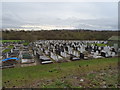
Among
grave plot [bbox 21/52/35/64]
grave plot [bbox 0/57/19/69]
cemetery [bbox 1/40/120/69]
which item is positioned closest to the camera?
grave plot [bbox 0/57/19/69]

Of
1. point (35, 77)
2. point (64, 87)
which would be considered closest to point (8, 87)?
point (35, 77)

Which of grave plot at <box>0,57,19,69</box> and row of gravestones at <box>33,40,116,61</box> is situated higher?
row of gravestones at <box>33,40,116,61</box>

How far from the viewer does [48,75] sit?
7688mm

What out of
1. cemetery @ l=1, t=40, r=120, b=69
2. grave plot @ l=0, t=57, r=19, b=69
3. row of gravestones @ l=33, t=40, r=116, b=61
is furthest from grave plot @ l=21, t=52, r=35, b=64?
row of gravestones @ l=33, t=40, r=116, b=61

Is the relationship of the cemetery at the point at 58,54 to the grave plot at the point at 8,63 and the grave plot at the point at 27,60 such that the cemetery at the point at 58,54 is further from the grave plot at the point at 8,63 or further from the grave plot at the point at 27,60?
the grave plot at the point at 8,63

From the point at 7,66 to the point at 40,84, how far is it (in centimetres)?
592

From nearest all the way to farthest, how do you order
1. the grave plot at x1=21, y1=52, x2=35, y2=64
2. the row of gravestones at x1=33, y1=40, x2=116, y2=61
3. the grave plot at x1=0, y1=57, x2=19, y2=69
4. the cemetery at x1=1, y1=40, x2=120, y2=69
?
the grave plot at x1=0, y1=57, x2=19, y2=69
the grave plot at x1=21, y1=52, x2=35, y2=64
the cemetery at x1=1, y1=40, x2=120, y2=69
the row of gravestones at x1=33, y1=40, x2=116, y2=61

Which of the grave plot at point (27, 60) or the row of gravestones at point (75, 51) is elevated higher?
the row of gravestones at point (75, 51)

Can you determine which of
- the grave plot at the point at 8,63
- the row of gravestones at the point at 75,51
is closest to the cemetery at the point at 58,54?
the row of gravestones at the point at 75,51

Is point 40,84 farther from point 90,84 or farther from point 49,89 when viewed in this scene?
point 90,84

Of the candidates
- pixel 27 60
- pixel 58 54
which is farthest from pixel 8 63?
pixel 58 54

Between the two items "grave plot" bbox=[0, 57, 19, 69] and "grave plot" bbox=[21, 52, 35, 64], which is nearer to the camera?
"grave plot" bbox=[0, 57, 19, 69]

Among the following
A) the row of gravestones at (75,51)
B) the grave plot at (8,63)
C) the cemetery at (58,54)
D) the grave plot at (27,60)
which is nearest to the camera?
the grave plot at (8,63)

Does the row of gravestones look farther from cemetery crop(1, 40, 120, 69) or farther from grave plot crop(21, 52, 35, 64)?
grave plot crop(21, 52, 35, 64)
